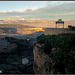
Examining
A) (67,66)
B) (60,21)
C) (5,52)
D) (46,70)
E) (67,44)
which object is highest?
(60,21)

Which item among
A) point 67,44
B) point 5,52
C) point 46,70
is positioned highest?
point 67,44

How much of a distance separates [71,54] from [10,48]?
48.7m

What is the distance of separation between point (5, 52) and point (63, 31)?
37.9 meters

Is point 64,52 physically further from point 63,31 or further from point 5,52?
point 5,52

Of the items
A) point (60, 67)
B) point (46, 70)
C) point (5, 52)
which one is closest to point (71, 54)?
point (60, 67)

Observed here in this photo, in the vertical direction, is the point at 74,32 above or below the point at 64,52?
above

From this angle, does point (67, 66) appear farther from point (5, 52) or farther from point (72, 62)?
point (5, 52)

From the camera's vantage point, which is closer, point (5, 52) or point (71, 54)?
point (71, 54)

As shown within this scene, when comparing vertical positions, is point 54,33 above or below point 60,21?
below

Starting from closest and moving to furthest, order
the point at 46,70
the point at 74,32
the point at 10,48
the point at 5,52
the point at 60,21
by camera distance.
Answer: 1. the point at 46,70
2. the point at 74,32
3. the point at 60,21
4. the point at 5,52
5. the point at 10,48

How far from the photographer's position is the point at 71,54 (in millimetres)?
19531

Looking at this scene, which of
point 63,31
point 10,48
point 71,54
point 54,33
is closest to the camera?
point 71,54

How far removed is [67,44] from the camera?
71.4 ft

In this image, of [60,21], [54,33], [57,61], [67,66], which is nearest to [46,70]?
[57,61]
